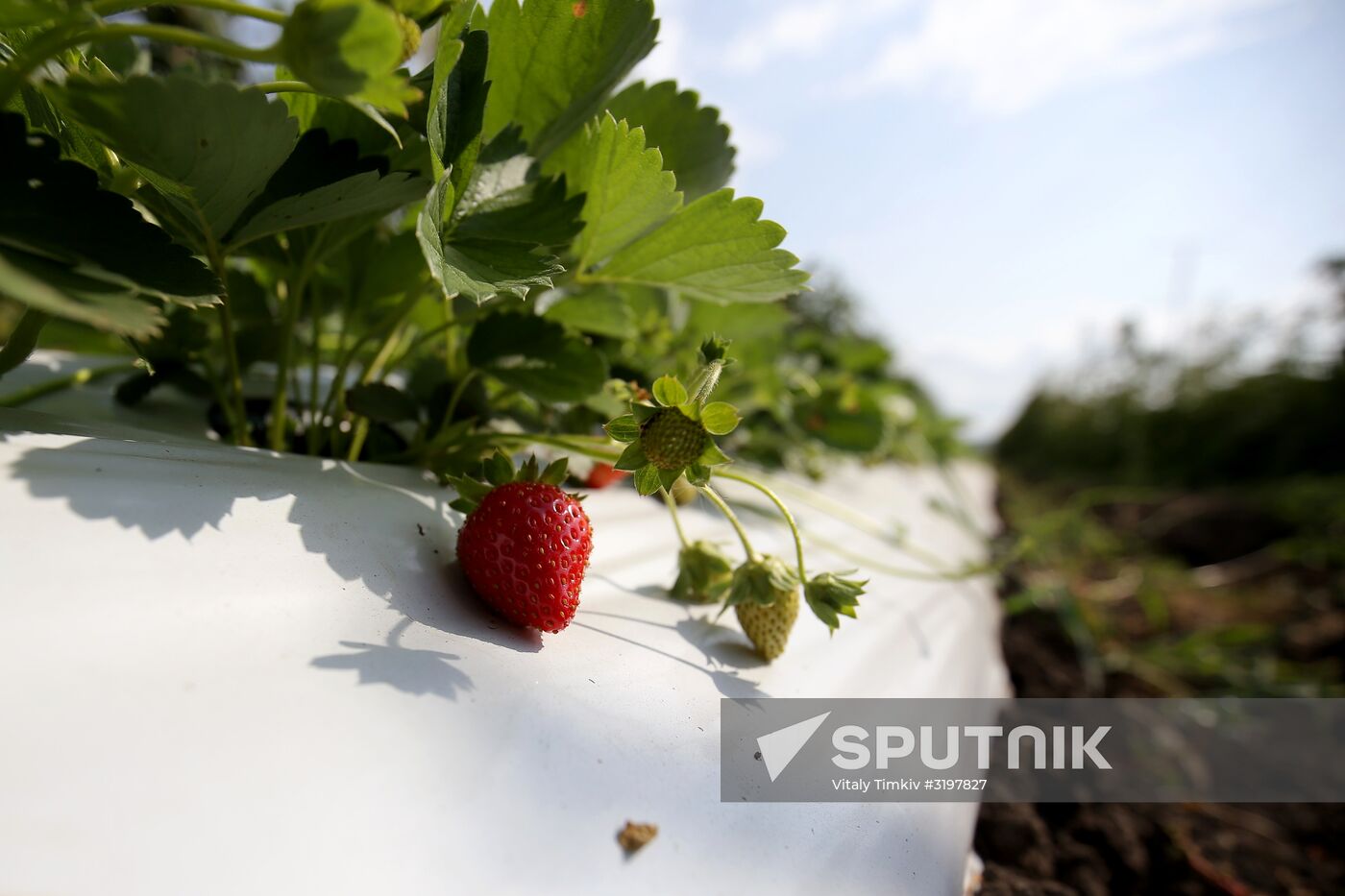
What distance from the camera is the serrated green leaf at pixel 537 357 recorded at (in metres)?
0.43

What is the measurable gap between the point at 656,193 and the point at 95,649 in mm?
306

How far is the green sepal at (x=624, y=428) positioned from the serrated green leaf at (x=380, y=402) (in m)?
0.15

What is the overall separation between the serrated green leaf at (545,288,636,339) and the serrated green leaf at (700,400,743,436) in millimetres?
163

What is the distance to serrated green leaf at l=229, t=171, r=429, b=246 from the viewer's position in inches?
11.6

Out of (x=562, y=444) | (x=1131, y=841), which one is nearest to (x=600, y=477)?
(x=562, y=444)

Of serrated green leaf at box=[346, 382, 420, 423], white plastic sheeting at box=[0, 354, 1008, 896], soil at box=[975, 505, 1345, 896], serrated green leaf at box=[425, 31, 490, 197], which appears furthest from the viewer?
soil at box=[975, 505, 1345, 896]

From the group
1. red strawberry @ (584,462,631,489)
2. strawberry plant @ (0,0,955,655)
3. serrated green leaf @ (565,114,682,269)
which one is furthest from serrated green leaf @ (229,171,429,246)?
red strawberry @ (584,462,631,489)

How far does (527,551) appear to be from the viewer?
1.07ft

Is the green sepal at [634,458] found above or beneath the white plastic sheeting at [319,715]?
above

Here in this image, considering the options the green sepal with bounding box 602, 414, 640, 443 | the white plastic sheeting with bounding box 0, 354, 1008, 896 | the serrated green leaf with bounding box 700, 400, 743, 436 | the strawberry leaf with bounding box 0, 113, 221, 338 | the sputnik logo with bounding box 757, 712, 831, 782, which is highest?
the strawberry leaf with bounding box 0, 113, 221, 338

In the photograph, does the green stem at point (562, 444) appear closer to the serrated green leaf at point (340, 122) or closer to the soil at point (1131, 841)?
the serrated green leaf at point (340, 122)

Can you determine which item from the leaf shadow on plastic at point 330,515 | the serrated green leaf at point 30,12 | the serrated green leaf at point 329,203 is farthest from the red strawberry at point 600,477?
the serrated green leaf at point 30,12

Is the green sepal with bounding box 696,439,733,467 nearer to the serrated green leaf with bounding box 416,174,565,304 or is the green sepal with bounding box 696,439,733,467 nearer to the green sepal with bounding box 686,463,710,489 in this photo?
the green sepal with bounding box 686,463,710,489

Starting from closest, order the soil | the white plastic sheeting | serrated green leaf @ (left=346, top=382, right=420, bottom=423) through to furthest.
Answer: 1. the white plastic sheeting
2. serrated green leaf @ (left=346, top=382, right=420, bottom=423)
3. the soil
